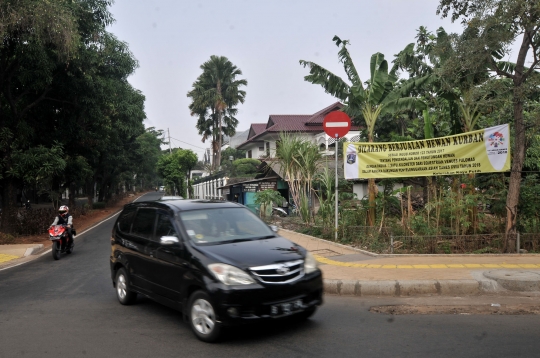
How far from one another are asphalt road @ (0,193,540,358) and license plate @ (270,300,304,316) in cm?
35

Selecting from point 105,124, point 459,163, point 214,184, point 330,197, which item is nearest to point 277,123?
point 214,184

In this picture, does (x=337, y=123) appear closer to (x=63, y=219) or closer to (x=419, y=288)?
(x=419, y=288)

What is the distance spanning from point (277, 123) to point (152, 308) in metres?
34.1

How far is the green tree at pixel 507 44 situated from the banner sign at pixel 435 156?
0.43 metres

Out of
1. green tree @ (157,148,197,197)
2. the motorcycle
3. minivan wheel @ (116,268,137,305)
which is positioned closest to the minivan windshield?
minivan wheel @ (116,268,137,305)

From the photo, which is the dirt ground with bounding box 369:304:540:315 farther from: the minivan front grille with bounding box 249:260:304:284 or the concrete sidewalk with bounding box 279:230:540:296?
the minivan front grille with bounding box 249:260:304:284

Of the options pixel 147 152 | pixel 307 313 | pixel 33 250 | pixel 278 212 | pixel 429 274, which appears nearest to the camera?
pixel 307 313

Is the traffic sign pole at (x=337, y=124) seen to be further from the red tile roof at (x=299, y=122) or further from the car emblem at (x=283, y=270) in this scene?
the red tile roof at (x=299, y=122)

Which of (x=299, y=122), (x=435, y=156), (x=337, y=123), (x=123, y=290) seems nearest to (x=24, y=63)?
(x=337, y=123)

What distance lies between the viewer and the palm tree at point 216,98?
4850 cm

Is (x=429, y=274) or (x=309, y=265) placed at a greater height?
(x=309, y=265)

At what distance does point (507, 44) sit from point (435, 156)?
2809 mm

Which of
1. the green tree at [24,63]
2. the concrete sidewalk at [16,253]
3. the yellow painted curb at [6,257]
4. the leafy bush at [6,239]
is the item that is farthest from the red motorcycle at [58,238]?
the leafy bush at [6,239]

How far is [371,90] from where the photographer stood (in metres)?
13.0
